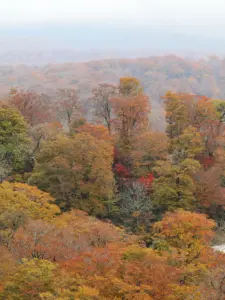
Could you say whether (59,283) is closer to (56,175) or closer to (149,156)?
(56,175)

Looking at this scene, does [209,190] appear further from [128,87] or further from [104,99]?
[128,87]

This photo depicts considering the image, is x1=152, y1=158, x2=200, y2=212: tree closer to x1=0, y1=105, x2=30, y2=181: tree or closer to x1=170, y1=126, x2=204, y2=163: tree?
x1=170, y1=126, x2=204, y2=163: tree

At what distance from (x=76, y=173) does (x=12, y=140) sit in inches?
298

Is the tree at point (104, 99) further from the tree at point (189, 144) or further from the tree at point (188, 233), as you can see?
the tree at point (188, 233)

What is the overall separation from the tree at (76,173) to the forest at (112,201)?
10 centimetres

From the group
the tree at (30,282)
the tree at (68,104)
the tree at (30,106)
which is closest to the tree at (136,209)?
the tree at (68,104)

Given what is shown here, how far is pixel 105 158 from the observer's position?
32.8 meters

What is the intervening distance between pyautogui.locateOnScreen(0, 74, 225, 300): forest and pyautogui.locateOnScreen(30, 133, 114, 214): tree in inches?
3.8

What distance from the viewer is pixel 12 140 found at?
33375 mm

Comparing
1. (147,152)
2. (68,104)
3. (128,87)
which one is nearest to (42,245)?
(147,152)

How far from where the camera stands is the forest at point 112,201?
15.2m

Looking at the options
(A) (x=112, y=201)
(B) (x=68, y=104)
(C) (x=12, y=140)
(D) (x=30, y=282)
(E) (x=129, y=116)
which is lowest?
(A) (x=112, y=201)

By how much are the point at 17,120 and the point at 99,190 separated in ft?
36.0

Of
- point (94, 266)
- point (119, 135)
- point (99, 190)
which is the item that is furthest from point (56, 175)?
point (94, 266)
